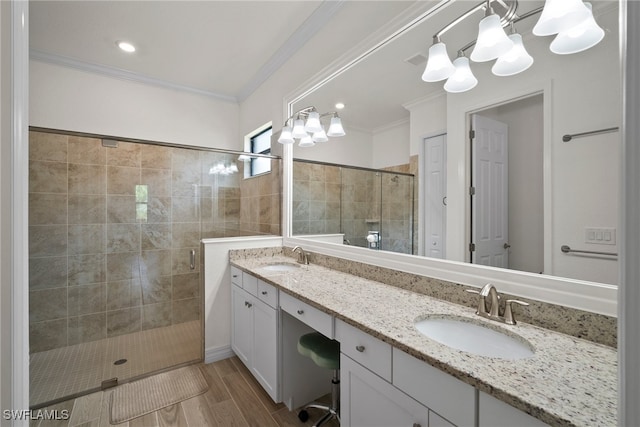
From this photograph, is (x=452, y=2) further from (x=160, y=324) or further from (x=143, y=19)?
(x=160, y=324)

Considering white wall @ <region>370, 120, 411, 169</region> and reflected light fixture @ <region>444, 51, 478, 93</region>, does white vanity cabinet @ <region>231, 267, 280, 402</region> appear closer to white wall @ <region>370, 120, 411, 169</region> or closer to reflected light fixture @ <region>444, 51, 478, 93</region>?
white wall @ <region>370, 120, 411, 169</region>

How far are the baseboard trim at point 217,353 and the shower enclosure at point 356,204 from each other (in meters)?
1.12

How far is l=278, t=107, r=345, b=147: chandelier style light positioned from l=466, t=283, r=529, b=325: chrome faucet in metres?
1.41

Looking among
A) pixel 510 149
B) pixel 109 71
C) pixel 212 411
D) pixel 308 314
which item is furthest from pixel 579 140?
pixel 109 71

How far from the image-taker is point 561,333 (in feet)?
3.00

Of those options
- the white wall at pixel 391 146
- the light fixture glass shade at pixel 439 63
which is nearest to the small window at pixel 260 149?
the white wall at pixel 391 146

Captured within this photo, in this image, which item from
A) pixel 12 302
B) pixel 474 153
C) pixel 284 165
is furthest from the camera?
pixel 284 165

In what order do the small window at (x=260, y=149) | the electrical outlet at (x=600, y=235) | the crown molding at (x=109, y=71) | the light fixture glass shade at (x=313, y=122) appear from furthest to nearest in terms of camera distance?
the small window at (x=260, y=149)
the crown molding at (x=109, y=71)
the light fixture glass shade at (x=313, y=122)
the electrical outlet at (x=600, y=235)

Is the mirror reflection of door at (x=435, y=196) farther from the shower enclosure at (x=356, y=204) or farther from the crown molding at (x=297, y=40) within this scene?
the crown molding at (x=297, y=40)

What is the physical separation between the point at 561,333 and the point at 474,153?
76 centimetres

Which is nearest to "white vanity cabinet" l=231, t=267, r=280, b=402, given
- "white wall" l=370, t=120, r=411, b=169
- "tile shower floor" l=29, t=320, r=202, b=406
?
"tile shower floor" l=29, t=320, r=202, b=406

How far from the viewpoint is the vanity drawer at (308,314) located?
1.20 meters

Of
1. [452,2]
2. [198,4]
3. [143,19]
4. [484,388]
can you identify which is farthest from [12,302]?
[143,19]

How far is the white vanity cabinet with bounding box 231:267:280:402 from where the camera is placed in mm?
1606
